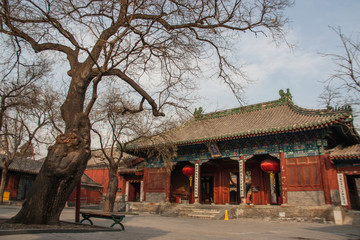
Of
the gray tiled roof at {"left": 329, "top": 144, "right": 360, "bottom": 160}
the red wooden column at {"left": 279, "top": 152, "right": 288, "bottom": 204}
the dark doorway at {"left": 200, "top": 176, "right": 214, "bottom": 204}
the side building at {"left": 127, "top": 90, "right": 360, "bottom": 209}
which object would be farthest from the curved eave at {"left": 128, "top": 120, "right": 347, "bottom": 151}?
the dark doorway at {"left": 200, "top": 176, "right": 214, "bottom": 204}

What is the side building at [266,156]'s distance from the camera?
491 inches

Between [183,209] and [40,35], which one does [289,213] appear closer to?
[183,209]

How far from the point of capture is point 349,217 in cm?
1180

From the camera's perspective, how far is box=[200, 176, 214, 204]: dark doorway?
18625 millimetres

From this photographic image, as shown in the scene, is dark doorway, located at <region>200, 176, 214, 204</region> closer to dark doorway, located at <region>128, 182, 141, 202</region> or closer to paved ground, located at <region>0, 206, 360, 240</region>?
dark doorway, located at <region>128, 182, 141, 202</region>

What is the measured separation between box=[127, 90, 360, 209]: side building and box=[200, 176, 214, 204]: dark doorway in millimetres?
64

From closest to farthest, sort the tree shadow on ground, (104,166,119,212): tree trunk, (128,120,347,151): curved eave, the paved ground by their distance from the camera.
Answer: the paved ground < the tree shadow on ground < (128,120,347,151): curved eave < (104,166,119,212): tree trunk

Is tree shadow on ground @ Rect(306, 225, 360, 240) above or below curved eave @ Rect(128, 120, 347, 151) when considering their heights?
below

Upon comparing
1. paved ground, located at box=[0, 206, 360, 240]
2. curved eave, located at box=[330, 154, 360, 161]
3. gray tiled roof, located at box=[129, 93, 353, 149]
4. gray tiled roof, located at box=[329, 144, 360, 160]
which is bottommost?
paved ground, located at box=[0, 206, 360, 240]

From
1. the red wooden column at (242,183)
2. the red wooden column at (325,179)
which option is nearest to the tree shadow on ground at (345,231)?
the red wooden column at (325,179)

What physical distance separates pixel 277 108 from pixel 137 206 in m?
10.3

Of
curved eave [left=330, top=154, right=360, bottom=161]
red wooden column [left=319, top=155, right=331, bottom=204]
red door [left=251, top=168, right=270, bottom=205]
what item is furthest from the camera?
red door [left=251, top=168, right=270, bottom=205]

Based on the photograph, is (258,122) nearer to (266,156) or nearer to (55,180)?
(266,156)

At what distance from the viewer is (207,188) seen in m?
18.8
